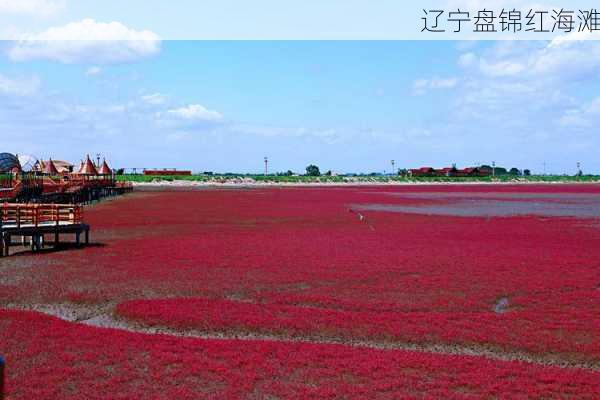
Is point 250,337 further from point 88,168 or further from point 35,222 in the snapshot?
point 88,168

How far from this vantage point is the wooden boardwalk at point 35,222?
74.8 feet

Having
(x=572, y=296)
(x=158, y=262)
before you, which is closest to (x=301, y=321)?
(x=572, y=296)

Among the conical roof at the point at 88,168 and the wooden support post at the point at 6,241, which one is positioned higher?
the conical roof at the point at 88,168

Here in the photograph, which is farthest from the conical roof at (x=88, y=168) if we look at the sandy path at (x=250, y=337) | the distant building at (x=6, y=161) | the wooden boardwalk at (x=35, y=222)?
the sandy path at (x=250, y=337)

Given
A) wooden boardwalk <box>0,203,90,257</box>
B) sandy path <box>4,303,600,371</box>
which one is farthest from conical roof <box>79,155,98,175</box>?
sandy path <box>4,303,600,371</box>

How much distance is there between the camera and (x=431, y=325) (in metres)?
13.0

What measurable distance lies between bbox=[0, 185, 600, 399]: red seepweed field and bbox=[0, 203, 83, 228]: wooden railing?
1.65 meters

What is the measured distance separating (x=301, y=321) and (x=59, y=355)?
189 inches

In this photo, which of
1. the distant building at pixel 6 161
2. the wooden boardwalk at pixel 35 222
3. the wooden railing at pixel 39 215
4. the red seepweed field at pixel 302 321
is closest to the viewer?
the red seepweed field at pixel 302 321

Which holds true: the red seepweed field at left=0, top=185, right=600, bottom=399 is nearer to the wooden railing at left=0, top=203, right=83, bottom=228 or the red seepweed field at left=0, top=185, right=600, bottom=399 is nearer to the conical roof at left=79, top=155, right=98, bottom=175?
the wooden railing at left=0, top=203, right=83, bottom=228

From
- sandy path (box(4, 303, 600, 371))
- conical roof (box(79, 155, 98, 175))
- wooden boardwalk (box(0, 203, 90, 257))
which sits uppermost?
conical roof (box(79, 155, 98, 175))

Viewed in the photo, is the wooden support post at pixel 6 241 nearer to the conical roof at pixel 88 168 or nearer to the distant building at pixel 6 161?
the distant building at pixel 6 161

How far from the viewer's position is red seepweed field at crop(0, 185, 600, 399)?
955 cm

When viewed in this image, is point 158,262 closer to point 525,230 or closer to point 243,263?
point 243,263
